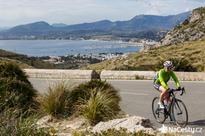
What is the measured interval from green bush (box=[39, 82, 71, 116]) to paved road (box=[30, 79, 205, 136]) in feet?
2.29

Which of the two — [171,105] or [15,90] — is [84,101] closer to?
[15,90]

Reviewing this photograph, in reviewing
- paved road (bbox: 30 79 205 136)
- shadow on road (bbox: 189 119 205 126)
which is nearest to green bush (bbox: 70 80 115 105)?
paved road (bbox: 30 79 205 136)

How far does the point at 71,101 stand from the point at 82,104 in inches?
18.0

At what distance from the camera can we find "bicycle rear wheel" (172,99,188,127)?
476 inches

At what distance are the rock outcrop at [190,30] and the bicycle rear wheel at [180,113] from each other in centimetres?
9044

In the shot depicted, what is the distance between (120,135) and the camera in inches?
327

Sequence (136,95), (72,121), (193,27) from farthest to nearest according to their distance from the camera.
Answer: (193,27) < (136,95) < (72,121)

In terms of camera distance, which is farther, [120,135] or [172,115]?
[172,115]

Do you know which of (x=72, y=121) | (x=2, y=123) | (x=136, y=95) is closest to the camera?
(x=2, y=123)

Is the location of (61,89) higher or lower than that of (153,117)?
higher

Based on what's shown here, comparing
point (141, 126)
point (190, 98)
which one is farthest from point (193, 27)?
point (141, 126)

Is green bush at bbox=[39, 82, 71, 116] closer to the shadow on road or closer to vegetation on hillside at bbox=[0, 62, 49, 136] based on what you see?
vegetation on hillside at bbox=[0, 62, 49, 136]

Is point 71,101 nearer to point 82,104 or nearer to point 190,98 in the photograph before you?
point 82,104

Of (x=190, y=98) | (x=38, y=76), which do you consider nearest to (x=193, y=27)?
(x=38, y=76)
